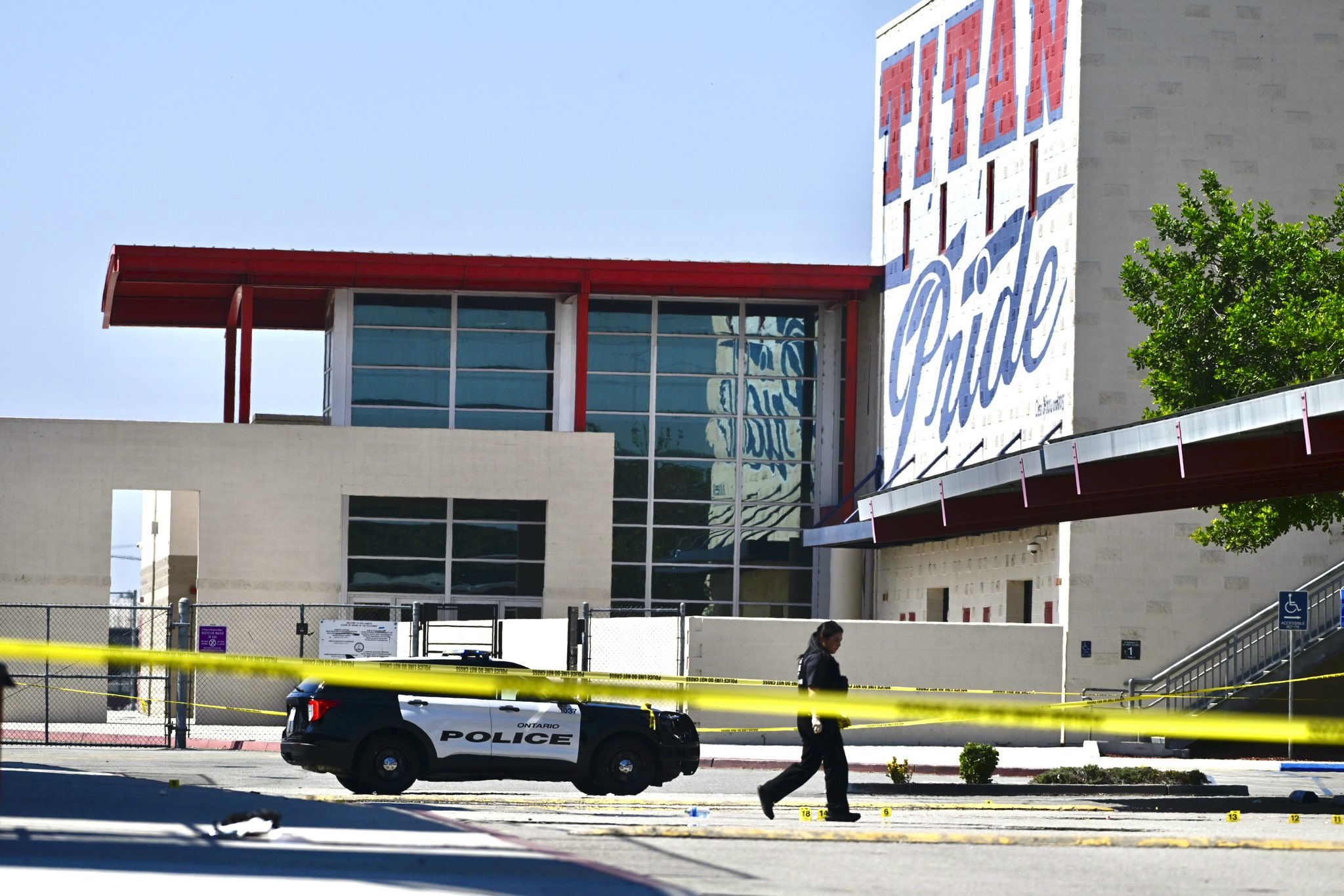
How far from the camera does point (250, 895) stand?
33.2 feet

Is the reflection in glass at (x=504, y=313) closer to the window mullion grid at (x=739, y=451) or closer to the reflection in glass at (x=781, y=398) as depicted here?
the window mullion grid at (x=739, y=451)

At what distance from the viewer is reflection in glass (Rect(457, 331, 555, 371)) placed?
45.9 metres

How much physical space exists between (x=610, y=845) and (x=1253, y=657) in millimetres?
23277

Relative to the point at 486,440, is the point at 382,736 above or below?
below

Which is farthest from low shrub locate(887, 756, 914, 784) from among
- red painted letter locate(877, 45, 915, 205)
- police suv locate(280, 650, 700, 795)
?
red painted letter locate(877, 45, 915, 205)

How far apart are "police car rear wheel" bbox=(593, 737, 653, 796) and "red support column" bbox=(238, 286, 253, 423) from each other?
26.5 metres

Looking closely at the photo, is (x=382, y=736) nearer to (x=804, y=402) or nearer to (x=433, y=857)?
(x=433, y=857)

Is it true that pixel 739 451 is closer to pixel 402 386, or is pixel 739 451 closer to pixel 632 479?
pixel 632 479

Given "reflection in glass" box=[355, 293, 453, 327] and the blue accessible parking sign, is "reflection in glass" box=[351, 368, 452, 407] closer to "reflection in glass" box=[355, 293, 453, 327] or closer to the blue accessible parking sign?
"reflection in glass" box=[355, 293, 453, 327]

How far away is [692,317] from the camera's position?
152ft

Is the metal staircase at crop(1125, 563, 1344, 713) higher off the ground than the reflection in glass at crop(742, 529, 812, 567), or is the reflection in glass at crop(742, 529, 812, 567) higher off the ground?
the reflection in glass at crop(742, 529, 812, 567)

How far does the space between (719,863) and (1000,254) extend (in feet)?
90.8

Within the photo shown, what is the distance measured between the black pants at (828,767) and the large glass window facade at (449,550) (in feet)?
91.6

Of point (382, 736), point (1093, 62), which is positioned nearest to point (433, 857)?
point (382, 736)
